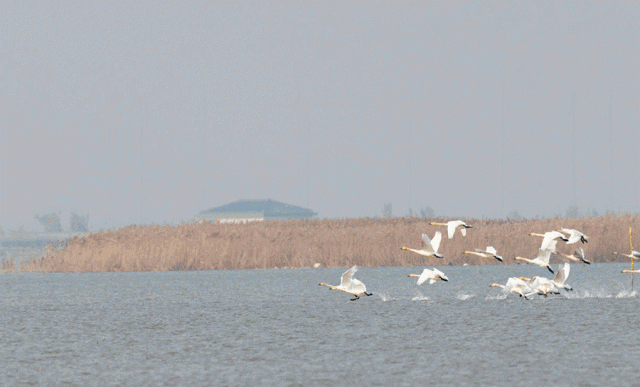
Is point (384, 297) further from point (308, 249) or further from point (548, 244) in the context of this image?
point (308, 249)

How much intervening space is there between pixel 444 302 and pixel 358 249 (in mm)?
16172

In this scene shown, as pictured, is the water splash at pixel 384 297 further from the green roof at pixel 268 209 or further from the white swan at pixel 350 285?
the green roof at pixel 268 209

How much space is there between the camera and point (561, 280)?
80.4ft

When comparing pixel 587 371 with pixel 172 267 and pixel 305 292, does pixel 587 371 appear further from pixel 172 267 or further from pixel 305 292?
pixel 172 267

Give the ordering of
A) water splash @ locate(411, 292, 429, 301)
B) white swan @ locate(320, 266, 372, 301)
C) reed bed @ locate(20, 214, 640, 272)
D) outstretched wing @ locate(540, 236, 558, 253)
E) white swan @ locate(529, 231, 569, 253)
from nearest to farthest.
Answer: white swan @ locate(529, 231, 569, 253) → outstretched wing @ locate(540, 236, 558, 253) → white swan @ locate(320, 266, 372, 301) → water splash @ locate(411, 292, 429, 301) → reed bed @ locate(20, 214, 640, 272)

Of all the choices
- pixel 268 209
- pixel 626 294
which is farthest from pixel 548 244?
pixel 268 209

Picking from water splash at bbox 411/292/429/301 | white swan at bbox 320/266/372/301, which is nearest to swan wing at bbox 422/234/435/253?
white swan at bbox 320/266/372/301

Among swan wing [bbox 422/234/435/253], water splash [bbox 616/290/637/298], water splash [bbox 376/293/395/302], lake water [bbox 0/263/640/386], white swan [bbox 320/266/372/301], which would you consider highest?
swan wing [bbox 422/234/435/253]

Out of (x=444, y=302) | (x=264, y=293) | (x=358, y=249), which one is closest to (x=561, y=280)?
(x=444, y=302)

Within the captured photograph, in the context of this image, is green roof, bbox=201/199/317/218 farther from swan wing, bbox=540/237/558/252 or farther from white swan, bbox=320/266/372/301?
swan wing, bbox=540/237/558/252

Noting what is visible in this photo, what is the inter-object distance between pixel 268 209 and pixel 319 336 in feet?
A: 420

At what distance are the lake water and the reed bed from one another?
22.6 feet

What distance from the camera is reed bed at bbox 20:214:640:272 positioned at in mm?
44594

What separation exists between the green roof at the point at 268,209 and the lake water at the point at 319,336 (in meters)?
109
